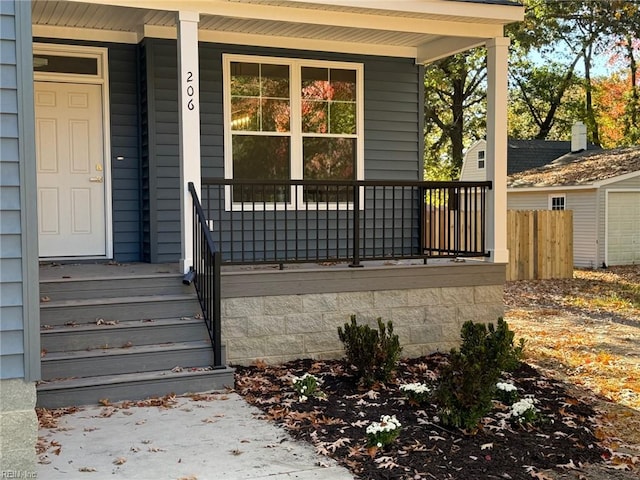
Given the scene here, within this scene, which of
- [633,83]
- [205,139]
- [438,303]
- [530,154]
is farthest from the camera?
[633,83]

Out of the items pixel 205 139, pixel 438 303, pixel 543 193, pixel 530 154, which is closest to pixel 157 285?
pixel 205 139

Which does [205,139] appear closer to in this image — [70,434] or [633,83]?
[70,434]

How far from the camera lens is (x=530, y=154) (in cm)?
2397

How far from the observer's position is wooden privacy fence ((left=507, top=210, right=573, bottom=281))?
1451 cm

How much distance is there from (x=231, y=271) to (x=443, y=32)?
338cm

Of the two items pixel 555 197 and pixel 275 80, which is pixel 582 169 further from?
pixel 275 80

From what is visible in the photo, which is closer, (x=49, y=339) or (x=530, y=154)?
(x=49, y=339)

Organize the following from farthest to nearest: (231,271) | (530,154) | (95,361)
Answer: (530,154)
(231,271)
(95,361)

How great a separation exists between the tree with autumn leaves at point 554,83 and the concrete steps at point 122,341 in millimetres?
18508

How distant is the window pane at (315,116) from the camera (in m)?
8.19

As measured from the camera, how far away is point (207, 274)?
5535 millimetres

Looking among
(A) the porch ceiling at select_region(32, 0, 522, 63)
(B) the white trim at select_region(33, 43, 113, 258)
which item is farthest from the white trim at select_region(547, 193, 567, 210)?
(B) the white trim at select_region(33, 43, 113, 258)

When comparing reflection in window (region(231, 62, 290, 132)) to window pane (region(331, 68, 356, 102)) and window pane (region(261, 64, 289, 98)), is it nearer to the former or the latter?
window pane (region(261, 64, 289, 98))

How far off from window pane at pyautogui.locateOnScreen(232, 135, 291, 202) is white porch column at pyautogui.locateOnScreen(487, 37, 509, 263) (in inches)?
94.9
